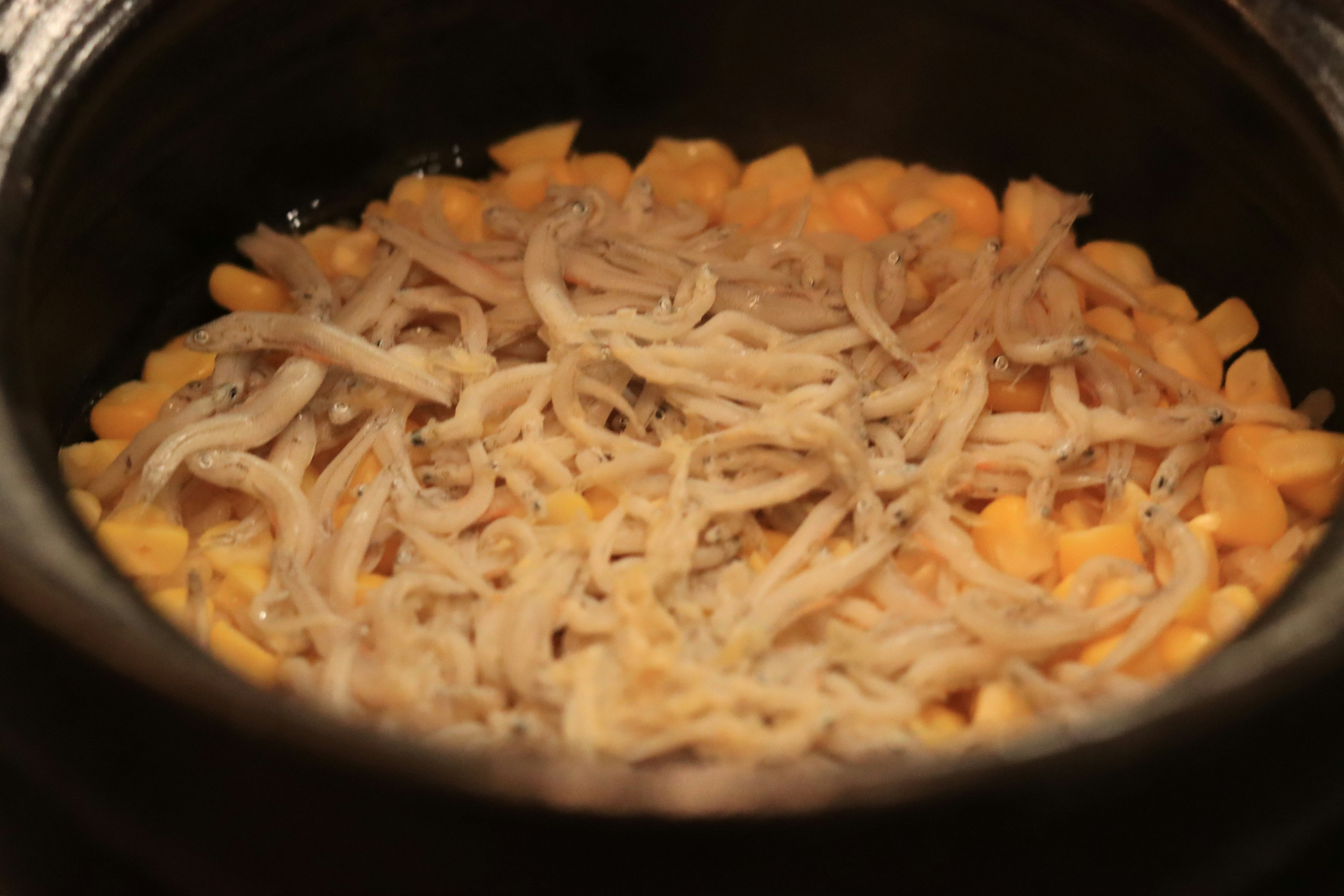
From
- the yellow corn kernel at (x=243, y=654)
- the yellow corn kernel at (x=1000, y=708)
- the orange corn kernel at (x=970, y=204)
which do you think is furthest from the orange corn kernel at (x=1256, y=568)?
the yellow corn kernel at (x=243, y=654)

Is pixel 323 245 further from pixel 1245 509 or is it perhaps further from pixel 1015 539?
pixel 1245 509

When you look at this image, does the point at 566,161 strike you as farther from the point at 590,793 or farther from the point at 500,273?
the point at 590,793

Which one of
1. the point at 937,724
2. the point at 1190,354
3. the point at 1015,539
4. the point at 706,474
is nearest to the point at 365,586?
the point at 706,474

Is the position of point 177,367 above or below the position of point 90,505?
above

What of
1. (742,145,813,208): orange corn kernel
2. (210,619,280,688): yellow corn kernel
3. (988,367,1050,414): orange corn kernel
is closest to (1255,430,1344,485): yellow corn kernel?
(988,367,1050,414): orange corn kernel

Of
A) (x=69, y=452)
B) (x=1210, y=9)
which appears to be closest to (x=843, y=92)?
(x=1210, y=9)

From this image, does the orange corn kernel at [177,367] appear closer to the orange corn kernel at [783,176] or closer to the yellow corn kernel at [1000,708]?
the orange corn kernel at [783,176]

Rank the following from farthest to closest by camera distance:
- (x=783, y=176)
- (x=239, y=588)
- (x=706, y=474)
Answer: (x=783, y=176) < (x=706, y=474) < (x=239, y=588)
